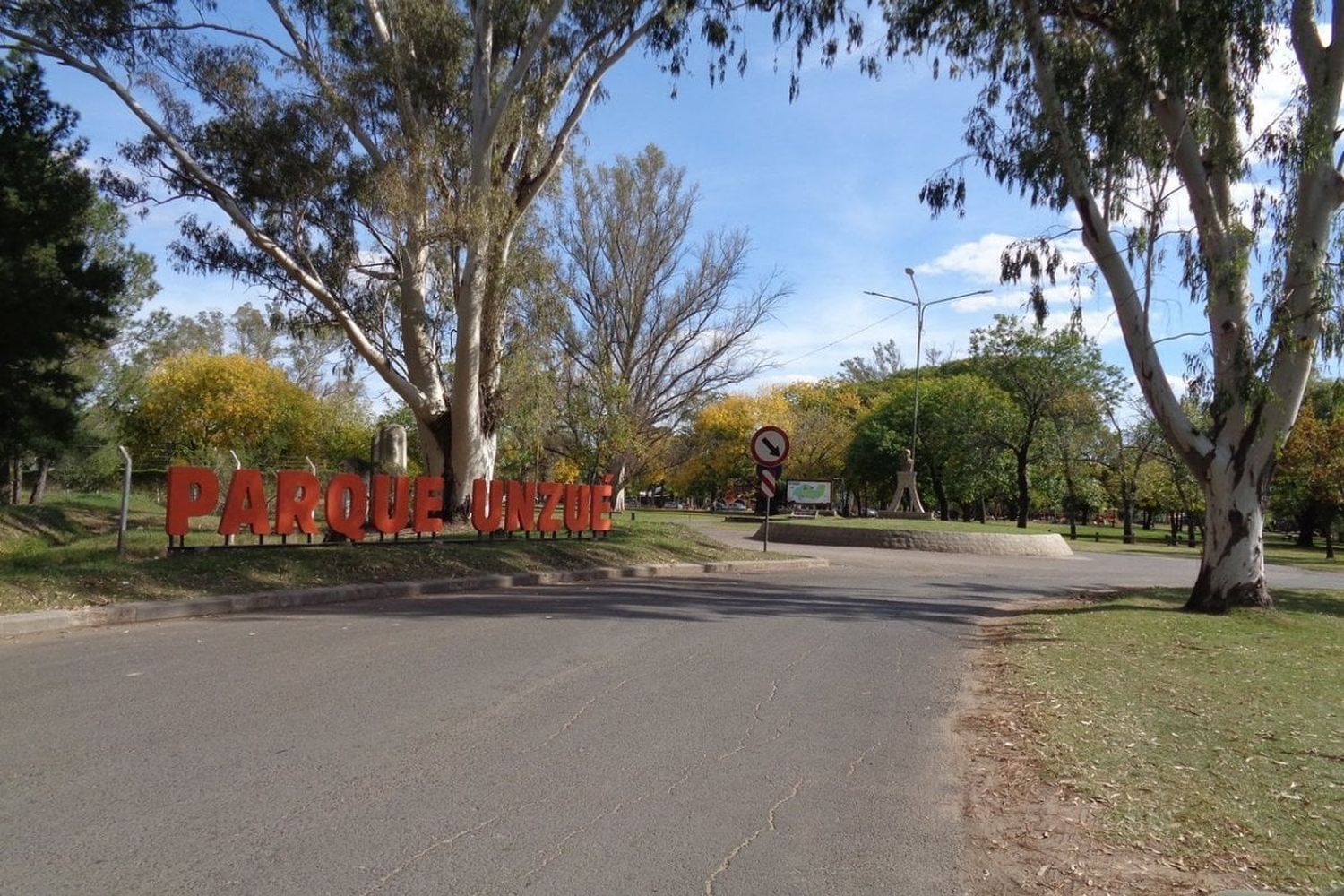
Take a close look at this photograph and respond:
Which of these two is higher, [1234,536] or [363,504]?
[363,504]

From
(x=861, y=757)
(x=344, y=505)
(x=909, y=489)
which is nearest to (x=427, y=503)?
(x=344, y=505)

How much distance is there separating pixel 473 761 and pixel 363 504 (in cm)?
1119

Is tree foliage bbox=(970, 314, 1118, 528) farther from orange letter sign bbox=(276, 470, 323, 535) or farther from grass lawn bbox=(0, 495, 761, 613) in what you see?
orange letter sign bbox=(276, 470, 323, 535)

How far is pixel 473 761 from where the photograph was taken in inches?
216

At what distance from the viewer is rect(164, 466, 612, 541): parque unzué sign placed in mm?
13422

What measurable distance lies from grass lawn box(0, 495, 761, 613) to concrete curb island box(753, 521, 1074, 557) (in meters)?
7.31

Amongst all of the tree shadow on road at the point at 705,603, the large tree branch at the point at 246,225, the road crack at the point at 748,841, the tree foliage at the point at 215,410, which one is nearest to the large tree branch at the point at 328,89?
the large tree branch at the point at 246,225

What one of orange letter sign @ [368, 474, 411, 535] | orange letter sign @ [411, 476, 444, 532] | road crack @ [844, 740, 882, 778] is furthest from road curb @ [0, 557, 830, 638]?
road crack @ [844, 740, 882, 778]

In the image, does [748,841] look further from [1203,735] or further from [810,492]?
[810,492]

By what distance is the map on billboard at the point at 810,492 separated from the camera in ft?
143

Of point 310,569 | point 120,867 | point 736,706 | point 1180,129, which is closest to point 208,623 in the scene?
point 310,569

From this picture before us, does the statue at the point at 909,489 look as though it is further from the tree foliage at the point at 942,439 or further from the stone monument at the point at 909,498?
the tree foliage at the point at 942,439

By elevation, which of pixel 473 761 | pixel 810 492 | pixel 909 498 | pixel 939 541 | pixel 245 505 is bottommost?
pixel 473 761

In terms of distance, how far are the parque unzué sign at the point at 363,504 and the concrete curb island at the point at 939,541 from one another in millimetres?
10968
